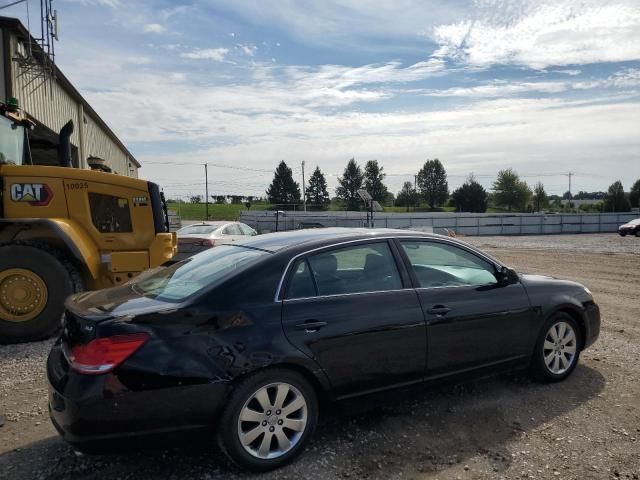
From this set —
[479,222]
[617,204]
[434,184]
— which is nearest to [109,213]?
[479,222]

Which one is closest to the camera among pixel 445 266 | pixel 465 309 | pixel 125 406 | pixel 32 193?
pixel 125 406

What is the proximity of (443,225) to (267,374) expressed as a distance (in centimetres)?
3761

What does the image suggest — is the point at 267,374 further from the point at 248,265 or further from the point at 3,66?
the point at 3,66

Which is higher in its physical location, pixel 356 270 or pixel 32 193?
pixel 32 193

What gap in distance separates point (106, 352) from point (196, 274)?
99 centimetres

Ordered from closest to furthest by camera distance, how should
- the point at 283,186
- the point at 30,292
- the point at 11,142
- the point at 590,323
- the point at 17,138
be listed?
the point at 590,323, the point at 30,292, the point at 11,142, the point at 17,138, the point at 283,186

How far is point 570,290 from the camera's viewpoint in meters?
4.91

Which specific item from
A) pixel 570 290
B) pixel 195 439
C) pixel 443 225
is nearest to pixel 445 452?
pixel 195 439

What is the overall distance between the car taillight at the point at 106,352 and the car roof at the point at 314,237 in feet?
3.92

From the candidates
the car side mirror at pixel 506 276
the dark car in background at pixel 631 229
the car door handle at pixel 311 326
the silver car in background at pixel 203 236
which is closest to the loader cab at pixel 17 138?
the silver car in background at pixel 203 236

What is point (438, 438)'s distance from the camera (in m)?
3.72

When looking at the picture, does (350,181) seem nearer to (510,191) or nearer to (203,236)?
(510,191)

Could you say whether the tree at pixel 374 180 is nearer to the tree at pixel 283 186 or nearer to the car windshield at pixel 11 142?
the tree at pixel 283 186

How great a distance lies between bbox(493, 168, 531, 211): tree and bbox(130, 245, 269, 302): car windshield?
9725 centimetres
